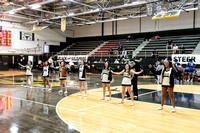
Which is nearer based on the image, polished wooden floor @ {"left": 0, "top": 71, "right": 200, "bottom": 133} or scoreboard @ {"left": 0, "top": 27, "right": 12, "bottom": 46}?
polished wooden floor @ {"left": 0, "top": 71, "right": 200, "bottom": 133}

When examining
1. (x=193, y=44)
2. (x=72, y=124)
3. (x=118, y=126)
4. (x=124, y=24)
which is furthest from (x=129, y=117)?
(x=124, y=24)

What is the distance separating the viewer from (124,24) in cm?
2950

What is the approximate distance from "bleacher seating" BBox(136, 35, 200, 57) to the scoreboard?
18420 millimetres

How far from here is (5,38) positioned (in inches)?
1031

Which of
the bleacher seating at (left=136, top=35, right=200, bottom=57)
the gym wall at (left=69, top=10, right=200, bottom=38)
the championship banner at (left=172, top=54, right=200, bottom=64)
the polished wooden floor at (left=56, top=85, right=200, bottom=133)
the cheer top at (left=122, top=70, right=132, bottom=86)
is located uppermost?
the gym wall at (left=69, top=10, right=200, bottom=38)

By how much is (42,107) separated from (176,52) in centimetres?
1577

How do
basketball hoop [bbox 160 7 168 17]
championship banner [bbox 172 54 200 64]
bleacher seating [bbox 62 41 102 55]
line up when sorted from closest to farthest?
1. basketball hoop [bbox 160 7 168 17]
2. championship banner [bbox 172 54 200 64]
3. bleacher seating [bbox 62 41 102 55]

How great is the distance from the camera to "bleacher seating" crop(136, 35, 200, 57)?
2034 centimetres

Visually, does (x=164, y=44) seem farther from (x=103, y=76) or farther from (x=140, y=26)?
(x=103, y=76)

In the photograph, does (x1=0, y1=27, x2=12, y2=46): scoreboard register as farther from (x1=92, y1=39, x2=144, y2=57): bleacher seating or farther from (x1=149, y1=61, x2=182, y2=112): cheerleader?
(x1=149, y1=61, x2=182, y2=112): cheerleader

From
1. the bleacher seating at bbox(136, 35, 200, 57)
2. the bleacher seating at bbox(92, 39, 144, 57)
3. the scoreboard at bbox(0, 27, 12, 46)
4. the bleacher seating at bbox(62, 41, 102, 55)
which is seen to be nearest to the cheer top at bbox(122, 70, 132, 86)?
the bleacher seating at bbox(136, 35, 200, 57)

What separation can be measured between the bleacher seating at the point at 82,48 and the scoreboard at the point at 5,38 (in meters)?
8.81

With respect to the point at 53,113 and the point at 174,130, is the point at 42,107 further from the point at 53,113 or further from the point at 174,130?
the point at 174,130

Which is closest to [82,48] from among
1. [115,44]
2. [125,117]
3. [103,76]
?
[115,44]
